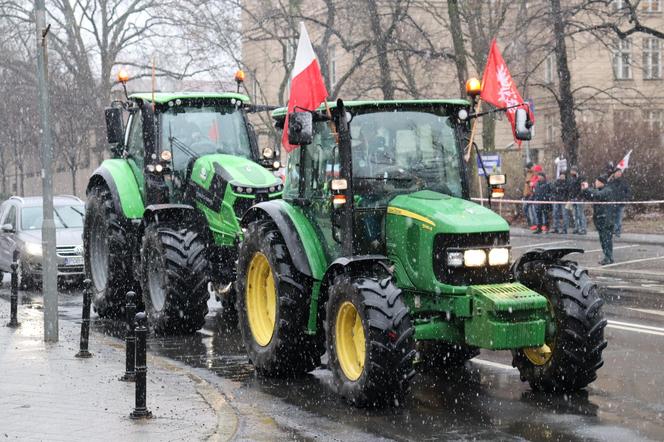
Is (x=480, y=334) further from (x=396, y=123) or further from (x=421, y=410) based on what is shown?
(x=396, y=123)

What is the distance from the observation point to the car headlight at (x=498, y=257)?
384 inches

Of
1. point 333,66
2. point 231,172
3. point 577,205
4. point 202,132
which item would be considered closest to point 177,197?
point 202,132

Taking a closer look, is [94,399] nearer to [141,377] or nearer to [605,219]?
[141,377]

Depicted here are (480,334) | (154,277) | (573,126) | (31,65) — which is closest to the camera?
(480,334)

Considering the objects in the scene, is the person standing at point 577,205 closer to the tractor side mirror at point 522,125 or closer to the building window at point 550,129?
the tractor side mirror at point 522,125

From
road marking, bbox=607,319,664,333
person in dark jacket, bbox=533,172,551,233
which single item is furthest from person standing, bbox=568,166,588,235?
road marking, bbox=607,319,664,333

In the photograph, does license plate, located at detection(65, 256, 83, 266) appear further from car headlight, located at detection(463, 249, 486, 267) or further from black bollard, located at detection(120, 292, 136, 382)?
car headlight, located at detection(463, 249, 486, 267)

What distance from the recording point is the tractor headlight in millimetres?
9609

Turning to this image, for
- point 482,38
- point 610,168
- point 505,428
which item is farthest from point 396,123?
point 482,38

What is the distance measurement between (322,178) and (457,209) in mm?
1586

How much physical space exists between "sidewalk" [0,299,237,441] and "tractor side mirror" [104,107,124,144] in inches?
141

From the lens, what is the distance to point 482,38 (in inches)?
1433

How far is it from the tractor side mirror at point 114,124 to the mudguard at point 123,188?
15.9 inches

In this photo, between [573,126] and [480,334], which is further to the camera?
[573,126]
